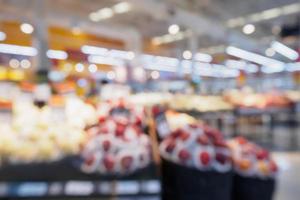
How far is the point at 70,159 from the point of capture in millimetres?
1576

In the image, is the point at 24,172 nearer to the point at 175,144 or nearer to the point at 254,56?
the point at 175,144

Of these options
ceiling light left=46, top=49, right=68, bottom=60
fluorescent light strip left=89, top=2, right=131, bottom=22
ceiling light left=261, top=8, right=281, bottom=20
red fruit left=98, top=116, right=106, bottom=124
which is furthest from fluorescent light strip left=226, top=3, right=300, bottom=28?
red fruit left=98, top=116, right=106, bottom=124

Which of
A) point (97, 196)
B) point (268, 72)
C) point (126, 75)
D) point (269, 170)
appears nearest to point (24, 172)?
point (97, 196)

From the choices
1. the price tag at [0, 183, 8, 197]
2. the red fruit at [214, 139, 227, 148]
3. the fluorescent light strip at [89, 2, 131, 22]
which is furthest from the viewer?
the fluorescent light strip at [89, 2, 131, 22]

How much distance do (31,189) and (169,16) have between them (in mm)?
9122

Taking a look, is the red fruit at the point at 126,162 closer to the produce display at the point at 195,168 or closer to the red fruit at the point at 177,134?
the produce display at the point at 195,168

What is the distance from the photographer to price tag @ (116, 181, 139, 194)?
1490 mm

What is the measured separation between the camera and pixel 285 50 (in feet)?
48.2

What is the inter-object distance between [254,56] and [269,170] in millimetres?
15895

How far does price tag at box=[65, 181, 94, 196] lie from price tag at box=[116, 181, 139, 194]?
4.3 inches

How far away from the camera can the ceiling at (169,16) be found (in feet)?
34.5

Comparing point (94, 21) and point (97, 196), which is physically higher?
point (94, 21)

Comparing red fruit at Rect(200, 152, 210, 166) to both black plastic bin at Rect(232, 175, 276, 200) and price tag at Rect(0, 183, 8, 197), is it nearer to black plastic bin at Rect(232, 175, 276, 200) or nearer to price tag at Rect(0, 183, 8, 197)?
black plastic bin at Rect(232, 175, 276, 200)

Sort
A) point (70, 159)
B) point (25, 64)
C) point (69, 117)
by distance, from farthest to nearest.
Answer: point (25, 64) → point (69, 117) → point (70, 159)
